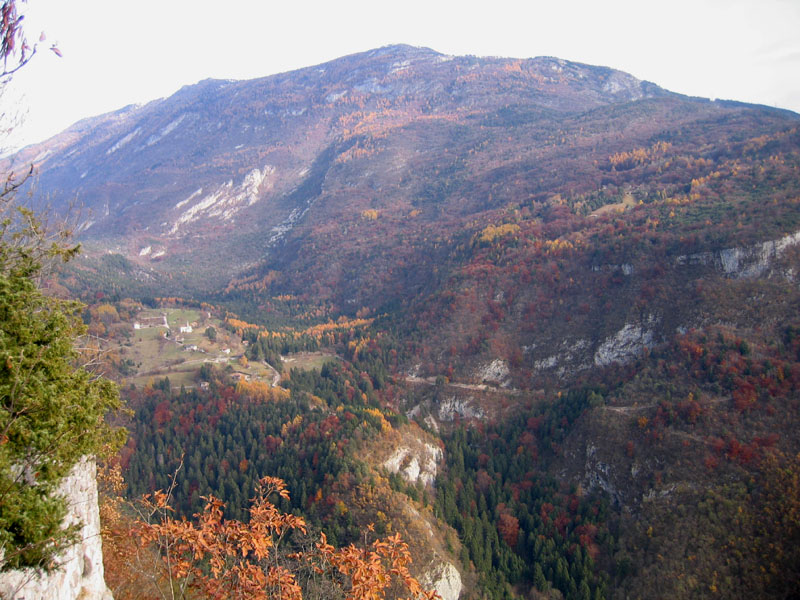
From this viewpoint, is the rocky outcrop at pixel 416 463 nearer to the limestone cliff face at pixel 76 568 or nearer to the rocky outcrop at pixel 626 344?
the rocky outcrop at pixel 626 344

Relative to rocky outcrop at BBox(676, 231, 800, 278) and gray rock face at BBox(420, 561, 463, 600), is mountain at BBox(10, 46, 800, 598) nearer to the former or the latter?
rocky outcrop at BBox(676, 231, 800, 278)

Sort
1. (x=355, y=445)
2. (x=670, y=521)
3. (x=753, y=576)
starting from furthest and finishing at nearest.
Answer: (x=355, y=445), (x=670, y=521), (x=753, y=576)

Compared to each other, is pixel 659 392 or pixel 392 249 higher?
pixel 392 249

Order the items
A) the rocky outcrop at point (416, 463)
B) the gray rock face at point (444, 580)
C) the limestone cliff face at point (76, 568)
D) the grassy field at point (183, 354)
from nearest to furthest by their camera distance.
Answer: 1. the limestone cliff face at point (76, 568)
2. the gray rock face at point (444, 580)
3. the rocky outcrop at point (416, 463)
4. the grassy field at point (183, 354)

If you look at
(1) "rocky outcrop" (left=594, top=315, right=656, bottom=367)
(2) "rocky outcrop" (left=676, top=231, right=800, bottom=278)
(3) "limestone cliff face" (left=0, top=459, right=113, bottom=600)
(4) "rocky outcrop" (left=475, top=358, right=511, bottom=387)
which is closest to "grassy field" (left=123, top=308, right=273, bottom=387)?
(4) "rocky outcrop" (left=475, top=358, right=511, bottom=387)

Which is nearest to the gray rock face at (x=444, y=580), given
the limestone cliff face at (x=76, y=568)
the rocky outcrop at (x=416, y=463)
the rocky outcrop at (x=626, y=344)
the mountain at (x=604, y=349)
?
the mountain at (x=604, y=349)

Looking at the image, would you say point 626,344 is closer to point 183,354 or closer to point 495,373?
point 495,373

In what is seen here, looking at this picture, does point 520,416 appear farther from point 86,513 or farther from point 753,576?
point 86,513

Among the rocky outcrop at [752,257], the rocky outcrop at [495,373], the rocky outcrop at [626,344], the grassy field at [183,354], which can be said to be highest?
the rocky outcrop at [752,257]

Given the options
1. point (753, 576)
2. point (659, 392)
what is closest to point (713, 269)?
point (659, 392)
